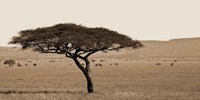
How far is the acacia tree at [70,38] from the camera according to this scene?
90.5ft

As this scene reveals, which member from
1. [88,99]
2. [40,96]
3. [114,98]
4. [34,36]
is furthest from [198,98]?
[34,36]

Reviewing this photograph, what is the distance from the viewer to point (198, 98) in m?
24.4

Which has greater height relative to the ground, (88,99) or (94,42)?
(94,42)

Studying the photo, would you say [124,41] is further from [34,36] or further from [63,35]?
[34,36]

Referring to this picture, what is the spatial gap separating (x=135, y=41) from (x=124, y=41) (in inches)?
45.7

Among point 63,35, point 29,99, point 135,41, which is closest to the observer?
point 29,99

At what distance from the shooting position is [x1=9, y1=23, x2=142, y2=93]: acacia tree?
90.5 ft

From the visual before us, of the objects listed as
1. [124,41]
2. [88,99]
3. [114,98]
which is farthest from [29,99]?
[124,41]

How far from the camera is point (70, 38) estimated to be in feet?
89.4

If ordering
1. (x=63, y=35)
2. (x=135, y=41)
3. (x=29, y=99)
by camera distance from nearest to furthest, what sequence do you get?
(x=29, y=99), (x=63, y=35), (x=135, y=41)

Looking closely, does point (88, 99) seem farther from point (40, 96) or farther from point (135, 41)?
point (135, 41)

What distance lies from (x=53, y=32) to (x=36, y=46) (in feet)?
6.70

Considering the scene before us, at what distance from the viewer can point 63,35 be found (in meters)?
27.8

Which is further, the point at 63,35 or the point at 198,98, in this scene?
the point at 63,35
